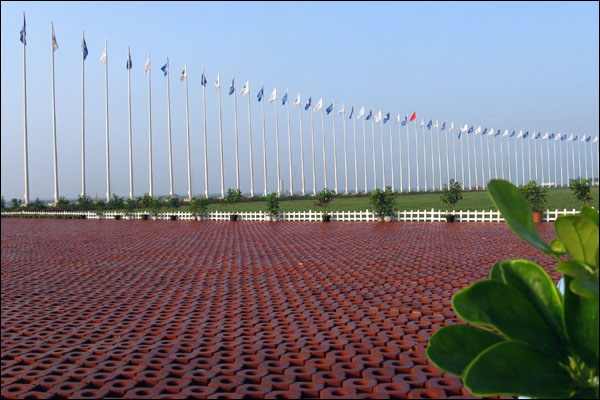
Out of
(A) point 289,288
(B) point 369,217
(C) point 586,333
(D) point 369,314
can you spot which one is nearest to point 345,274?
(A) point 289,288

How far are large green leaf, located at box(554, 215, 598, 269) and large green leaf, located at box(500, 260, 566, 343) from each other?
96 mm

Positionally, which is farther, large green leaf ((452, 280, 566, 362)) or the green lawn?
the green lawn

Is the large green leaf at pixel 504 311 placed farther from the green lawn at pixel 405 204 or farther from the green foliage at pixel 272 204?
the green lawn at pixel 405 204

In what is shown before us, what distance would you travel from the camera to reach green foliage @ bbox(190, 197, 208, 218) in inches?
1282

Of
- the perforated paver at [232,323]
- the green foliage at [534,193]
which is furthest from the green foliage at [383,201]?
the perforated paver at [232,323]

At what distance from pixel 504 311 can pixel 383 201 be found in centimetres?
2606

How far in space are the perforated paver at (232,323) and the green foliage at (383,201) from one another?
43.8ft

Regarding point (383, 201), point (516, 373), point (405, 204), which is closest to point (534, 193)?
point (383, 201)

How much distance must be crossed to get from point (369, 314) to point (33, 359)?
3737 mm

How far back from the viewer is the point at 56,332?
Answer: 598cm

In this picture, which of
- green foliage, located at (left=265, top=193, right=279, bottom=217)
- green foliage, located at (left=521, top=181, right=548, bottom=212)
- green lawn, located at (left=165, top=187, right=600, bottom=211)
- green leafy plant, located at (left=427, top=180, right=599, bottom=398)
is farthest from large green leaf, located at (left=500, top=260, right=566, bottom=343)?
green lawn, located at (left=165, top=187, right=600, bottom=211)

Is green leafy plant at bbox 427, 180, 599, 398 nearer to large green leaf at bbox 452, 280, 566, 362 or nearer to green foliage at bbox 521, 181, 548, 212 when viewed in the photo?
large green leaf at bbox 452, 280, 566, 362

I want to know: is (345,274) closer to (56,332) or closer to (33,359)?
(56,332)

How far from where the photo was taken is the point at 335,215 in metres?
28.9
